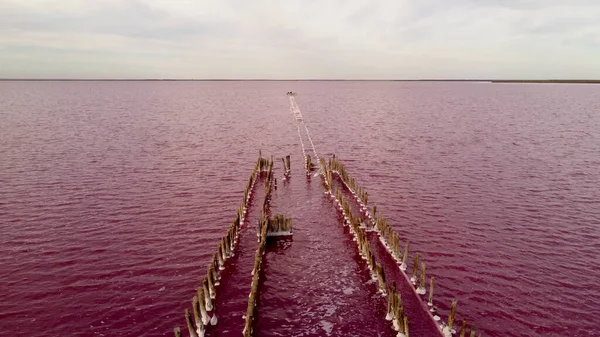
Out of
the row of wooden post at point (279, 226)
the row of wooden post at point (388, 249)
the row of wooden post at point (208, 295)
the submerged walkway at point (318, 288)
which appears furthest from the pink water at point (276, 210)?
the row of wooden post at point (208, 295)

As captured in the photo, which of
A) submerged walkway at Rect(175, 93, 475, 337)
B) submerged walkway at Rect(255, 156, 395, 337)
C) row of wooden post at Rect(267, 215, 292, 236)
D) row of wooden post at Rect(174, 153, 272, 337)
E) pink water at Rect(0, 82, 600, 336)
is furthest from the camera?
row of wooden post at Rect(267, 215, 292, 236)

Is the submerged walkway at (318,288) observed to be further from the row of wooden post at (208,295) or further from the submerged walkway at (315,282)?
the row of wooden post at (208,295)

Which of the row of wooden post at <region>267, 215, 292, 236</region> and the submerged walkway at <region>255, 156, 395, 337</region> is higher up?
the row of wooden post at <region>267, 215, 292, 236</region>

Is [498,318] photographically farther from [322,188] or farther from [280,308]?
[322,188]

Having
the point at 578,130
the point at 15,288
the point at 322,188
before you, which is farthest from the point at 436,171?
the point at 578,130

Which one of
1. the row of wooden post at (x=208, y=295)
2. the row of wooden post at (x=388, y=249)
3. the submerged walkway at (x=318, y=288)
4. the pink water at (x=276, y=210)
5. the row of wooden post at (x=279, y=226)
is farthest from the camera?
the row of wooden post at (x=279, y=226)

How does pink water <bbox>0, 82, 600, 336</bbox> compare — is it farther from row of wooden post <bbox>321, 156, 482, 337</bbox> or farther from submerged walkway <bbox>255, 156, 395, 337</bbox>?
row of wooden post <bbox>321, 156, 482, 337</bbox>

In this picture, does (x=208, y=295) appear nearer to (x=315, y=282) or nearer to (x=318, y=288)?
(x=318, y=288)

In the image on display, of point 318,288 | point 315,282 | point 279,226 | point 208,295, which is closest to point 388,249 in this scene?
point 315,282

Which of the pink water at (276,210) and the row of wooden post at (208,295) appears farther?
the pink water at (276,210)

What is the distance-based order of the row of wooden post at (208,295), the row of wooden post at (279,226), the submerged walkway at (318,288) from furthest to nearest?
the row of wooden post at (279,226), the submerged walkway at (318,288), the row of wooden post at (208,295)

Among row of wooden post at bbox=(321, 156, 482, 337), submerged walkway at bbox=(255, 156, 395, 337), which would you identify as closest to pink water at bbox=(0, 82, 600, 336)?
submerged walkway at bbox=(255, 156, 395, 337)
